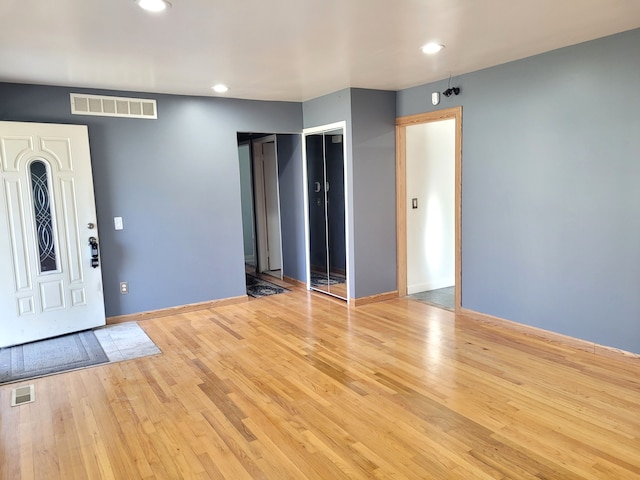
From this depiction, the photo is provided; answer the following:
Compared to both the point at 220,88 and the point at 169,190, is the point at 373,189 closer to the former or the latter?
the point at 220,88

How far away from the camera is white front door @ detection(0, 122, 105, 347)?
4168 mm

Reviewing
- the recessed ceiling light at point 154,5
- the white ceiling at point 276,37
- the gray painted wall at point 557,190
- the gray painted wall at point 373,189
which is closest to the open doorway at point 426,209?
the gray painted wall at point 373,189

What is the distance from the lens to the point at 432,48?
3.52 metres

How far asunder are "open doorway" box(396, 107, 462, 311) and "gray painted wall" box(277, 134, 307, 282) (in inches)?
54.2

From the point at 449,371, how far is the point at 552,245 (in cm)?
149

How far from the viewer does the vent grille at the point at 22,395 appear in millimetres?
3162

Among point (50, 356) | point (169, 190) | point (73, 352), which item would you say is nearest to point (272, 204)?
point (169, 190)

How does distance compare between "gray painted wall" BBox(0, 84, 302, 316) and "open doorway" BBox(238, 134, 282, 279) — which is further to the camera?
"open doorway" BBox(238, 134, 282, 279)

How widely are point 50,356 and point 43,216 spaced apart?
1319mm

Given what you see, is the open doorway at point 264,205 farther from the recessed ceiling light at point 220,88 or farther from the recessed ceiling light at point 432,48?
the recessed ceiling light at point 432,48

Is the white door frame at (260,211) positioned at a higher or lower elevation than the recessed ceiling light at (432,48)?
lower

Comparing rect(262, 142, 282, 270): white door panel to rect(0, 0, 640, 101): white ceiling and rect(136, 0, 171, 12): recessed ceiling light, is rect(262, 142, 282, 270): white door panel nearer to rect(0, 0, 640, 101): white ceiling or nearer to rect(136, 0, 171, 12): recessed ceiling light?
rect(0, 0, 640, 101): white ceiling

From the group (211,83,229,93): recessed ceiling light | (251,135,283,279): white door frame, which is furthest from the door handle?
(251,135,283,279): white door frame

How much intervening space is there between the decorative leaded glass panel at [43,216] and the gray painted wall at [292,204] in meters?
2.93
